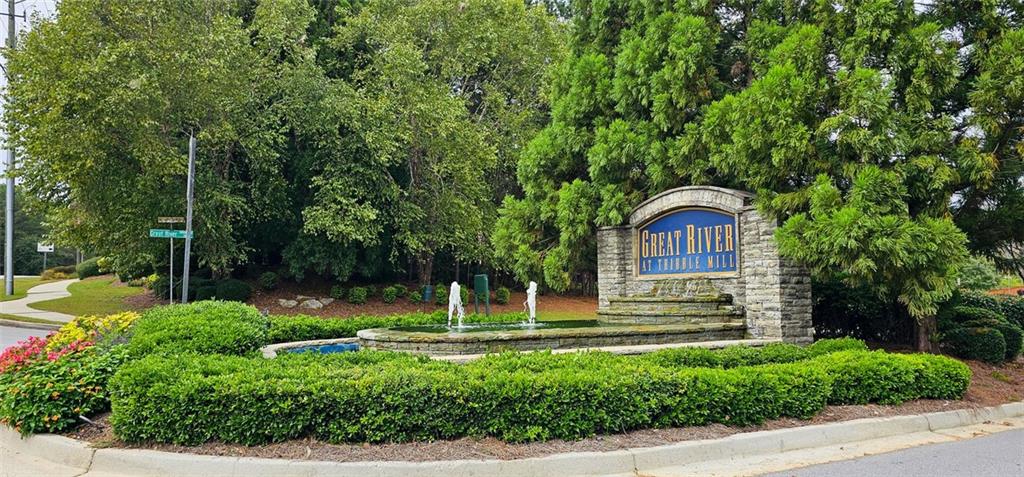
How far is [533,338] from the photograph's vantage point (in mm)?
9625

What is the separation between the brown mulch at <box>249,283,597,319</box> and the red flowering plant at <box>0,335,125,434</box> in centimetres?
1638

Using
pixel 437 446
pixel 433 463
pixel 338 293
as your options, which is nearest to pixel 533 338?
pixel 437 446

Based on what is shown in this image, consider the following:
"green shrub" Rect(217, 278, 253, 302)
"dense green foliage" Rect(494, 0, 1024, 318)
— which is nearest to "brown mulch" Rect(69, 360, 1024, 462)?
"dense green foliage" Rect(494, 0, 1024, 318)

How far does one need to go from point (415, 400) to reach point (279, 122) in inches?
741

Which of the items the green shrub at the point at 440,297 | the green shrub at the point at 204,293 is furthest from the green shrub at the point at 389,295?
the green shrub at the point at 204,293

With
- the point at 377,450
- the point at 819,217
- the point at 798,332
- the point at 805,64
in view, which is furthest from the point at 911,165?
the point at 377,450

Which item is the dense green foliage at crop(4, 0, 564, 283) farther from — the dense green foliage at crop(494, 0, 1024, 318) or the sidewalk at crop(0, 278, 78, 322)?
the dense green foliage at crop(494, 0, 1024, 318)

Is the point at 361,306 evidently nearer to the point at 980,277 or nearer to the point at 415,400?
the point at 415,400

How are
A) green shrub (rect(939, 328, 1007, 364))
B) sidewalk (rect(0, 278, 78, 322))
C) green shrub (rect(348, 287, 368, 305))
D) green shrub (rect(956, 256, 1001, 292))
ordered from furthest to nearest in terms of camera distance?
green shrub (rect(956, 256, 1001, 292))
green shrub (rect(348, 287, 368, 305))
sidewalk (rect(0, 278, 78, 322))
green shrub (rect(939, 328, 1007, 364))

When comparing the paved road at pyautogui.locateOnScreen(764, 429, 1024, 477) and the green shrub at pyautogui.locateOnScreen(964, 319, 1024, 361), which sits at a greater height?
the green shrub at pyautogui.locateOnScreen(964, 319, 1024, 361)

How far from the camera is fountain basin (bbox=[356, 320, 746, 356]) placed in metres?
9.03

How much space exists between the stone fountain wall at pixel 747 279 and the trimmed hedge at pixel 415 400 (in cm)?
491

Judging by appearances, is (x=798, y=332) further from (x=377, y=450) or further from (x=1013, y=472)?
(x=377, y=450)

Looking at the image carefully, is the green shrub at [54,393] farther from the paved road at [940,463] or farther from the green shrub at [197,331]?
the paved road at [940,463]
